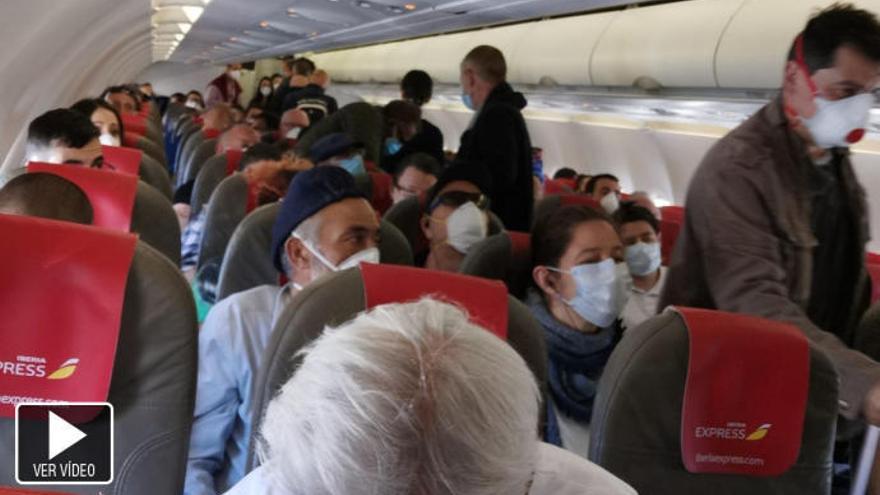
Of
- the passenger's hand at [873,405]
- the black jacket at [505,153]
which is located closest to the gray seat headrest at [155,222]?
the black jacket at [505,153]

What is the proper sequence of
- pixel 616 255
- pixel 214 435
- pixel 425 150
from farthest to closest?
pixel 425 150 → pixel 616 255 → pixel 214 435

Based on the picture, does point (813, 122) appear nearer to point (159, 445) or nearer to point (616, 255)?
point (616, 255)

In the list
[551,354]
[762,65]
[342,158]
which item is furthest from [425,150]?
[551,354]

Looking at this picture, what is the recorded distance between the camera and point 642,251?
4855 mm

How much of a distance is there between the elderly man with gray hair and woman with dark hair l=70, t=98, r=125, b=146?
573 cm

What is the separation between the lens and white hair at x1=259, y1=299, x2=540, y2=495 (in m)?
1.27

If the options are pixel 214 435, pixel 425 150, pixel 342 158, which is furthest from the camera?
pixel 425 150

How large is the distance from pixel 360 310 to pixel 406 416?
1.12m

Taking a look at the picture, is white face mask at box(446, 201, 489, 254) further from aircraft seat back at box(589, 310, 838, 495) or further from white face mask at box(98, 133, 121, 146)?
white face mask at box(98, 133, 121, 146)

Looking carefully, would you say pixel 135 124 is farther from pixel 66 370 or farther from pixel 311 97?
pixel 66 370

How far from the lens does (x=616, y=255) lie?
3498mm

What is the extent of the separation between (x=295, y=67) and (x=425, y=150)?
4159 mm

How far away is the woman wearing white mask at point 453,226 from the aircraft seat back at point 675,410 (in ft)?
7.90

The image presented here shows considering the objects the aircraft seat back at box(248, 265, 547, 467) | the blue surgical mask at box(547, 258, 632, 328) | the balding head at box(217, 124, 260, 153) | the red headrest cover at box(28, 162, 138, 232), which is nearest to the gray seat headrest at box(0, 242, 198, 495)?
the aircraft seat back at box(248, 265, 547, 467)
